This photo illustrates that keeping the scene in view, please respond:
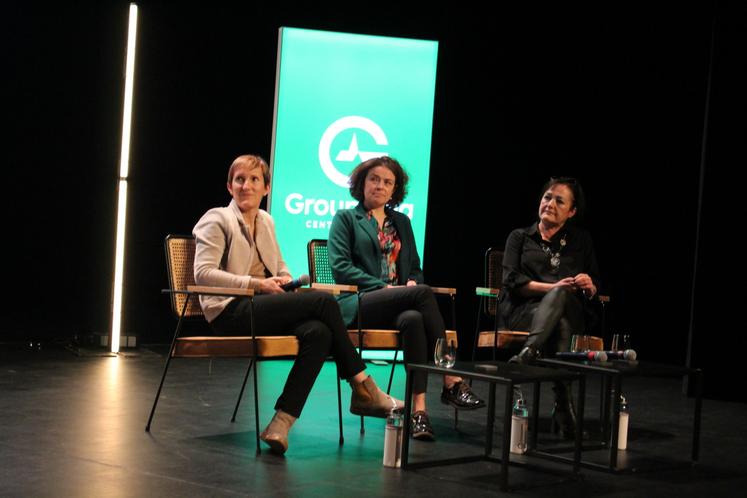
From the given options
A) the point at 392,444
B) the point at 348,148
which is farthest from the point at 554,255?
the point at 348,148

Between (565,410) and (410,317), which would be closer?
(410,317)

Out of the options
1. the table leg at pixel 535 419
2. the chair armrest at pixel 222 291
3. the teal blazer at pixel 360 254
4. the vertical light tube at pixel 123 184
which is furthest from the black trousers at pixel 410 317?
the vertical light tube at pixel 123 184

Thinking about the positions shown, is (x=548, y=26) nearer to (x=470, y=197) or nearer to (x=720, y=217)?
(x=470, y=197)

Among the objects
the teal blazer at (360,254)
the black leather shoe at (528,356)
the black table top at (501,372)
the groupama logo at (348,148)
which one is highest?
the groupama logo at (348,148)

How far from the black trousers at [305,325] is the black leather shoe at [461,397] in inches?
19.6

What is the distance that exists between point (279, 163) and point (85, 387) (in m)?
2.07

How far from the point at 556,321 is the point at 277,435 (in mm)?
1481

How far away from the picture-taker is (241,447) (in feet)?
11.7

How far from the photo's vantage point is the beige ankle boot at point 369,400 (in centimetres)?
383

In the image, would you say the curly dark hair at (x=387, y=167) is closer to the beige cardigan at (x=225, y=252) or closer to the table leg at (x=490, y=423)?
the beige cardigan at (x=225, y=252)

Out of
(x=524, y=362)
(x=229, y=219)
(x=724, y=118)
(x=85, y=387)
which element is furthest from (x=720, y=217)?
(x=85, y=387)

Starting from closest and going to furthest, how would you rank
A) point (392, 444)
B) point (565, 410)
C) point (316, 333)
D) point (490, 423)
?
point (392, 444) → point (490, 423) → point (316, 333) → point (565, 410)

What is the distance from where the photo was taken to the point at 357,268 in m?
4.45

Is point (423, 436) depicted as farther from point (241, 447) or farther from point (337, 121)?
point (337, 121)
